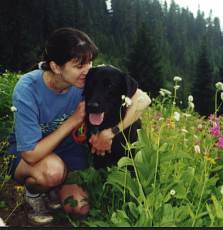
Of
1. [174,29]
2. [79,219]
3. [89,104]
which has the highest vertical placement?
[89,104]

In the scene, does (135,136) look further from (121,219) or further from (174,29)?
(174,29)

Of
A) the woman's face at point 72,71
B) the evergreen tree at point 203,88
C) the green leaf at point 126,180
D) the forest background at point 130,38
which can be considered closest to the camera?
the green leaf at point 126,180

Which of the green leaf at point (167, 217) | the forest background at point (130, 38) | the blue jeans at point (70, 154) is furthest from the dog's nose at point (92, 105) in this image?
the forest background at point (130, 38)

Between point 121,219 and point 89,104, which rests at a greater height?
point 89,104

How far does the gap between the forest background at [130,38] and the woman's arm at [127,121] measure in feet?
16.8

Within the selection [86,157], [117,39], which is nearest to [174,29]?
[117,39]

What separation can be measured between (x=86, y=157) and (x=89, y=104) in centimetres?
115

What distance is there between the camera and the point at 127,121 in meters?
4.64

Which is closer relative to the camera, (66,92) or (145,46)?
(66,92)

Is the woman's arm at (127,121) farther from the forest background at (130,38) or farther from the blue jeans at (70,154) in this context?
the forest background at (130,38)

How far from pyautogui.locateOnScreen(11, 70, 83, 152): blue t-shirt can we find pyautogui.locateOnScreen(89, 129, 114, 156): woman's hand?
371 mm

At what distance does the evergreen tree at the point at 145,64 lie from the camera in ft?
186

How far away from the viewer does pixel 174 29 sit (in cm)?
17200

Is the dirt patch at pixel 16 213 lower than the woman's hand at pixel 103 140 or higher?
lower
